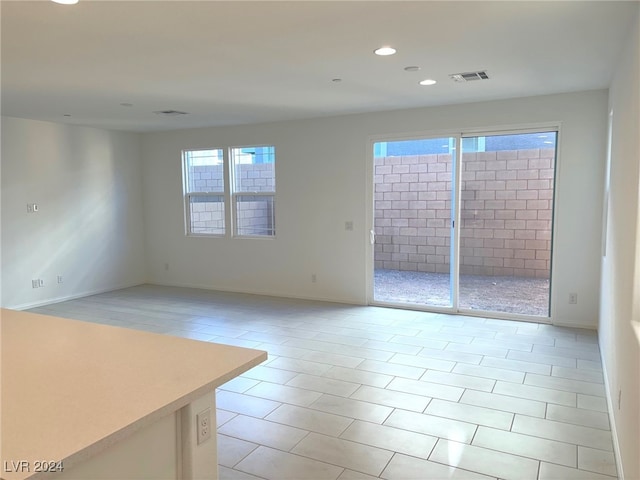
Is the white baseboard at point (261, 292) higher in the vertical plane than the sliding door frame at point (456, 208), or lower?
lower

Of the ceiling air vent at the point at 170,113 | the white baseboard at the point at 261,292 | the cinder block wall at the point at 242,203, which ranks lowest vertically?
the white baseboard at the point at 261,292

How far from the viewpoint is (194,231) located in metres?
7.23

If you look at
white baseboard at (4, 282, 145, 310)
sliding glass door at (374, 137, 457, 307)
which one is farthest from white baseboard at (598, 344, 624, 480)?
white baseboard at (4, 282, 145, 310)

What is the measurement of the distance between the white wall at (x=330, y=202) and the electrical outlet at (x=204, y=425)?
446 centimetres

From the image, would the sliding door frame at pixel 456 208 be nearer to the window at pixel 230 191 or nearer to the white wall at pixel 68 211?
the window at pixel 230 191

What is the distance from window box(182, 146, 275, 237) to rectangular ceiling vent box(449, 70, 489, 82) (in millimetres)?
3069

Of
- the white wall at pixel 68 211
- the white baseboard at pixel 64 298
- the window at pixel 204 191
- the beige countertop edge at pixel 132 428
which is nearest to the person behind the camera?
the beige countertop edge at pixel 132 428

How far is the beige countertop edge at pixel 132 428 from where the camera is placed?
0.97 metres

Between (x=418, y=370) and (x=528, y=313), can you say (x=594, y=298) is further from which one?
(x=418, y=370)

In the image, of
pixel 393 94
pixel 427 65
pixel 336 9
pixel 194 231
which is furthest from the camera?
pixel 194 231

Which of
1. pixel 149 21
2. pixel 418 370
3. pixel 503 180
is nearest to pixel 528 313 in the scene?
pixel 503 180

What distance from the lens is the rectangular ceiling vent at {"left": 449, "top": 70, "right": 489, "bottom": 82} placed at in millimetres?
3787

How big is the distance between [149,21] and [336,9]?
1049 mm

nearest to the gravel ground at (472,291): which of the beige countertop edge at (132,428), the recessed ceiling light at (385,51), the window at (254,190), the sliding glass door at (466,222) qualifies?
the sliding glass door at (466,222)
